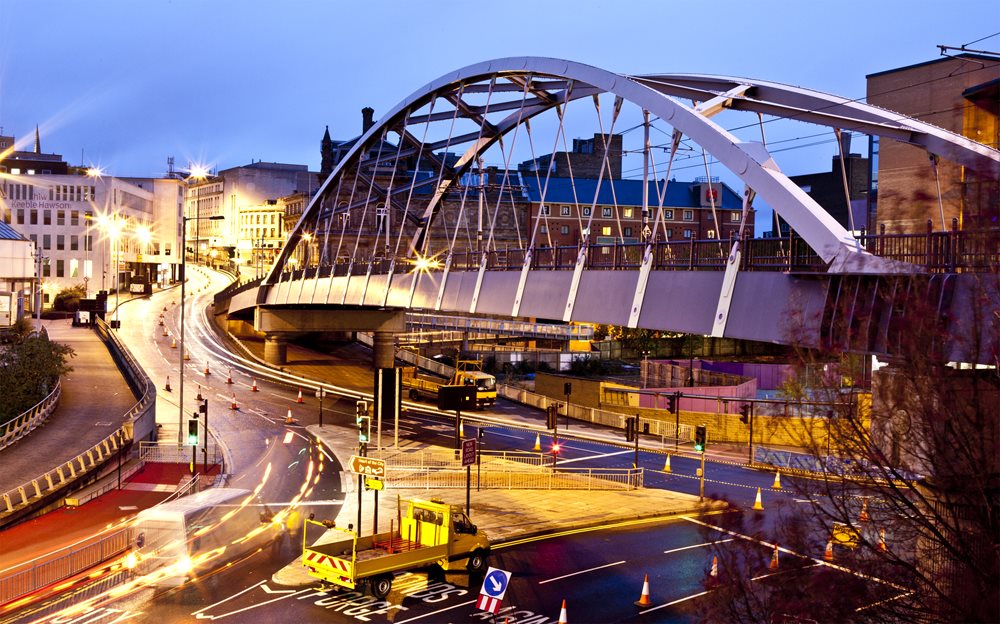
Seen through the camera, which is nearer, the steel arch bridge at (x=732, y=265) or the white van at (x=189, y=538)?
the steel arch bridge at (x=732, y=265)

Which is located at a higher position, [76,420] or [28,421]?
[28,421]

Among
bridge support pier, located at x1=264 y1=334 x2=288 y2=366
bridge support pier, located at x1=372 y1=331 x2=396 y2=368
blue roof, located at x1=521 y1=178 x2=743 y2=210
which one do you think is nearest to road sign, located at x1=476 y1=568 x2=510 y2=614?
bridge support pier, located at x1=372 y1=331 x2=396 y2=368

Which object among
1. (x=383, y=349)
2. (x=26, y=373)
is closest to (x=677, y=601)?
(x=26, y=373)

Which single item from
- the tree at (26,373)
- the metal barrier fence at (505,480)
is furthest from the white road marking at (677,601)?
the tree at (26,373)

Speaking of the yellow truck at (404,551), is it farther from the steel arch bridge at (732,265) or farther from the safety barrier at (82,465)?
the safety barrier at (82,465)

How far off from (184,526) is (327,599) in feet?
15.7

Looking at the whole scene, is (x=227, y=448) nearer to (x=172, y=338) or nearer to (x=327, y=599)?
(x=327, y=599)

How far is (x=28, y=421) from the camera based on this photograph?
44.7 meters

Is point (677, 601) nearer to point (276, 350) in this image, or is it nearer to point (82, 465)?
point (82, 465)

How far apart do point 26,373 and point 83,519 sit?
72.1ft

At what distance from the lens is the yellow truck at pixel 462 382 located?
213 feet

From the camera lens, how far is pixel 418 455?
4456 cm

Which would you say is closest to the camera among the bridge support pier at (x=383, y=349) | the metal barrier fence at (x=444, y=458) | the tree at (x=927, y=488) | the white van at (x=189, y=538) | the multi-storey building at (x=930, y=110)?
the tree at (x=927, y=488)

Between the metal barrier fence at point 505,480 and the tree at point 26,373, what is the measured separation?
21.5 meters
